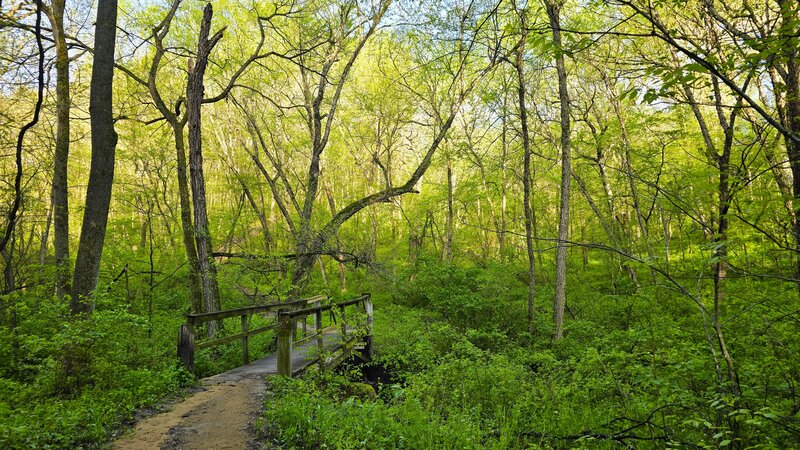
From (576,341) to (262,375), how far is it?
771cm

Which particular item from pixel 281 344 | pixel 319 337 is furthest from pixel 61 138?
pixel 319 337

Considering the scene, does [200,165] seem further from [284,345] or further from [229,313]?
[284,345]

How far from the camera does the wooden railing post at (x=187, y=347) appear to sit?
7.12 meters

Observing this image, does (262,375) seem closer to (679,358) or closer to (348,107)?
(679,358)

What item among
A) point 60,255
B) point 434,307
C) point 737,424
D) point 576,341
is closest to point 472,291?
point 434,307

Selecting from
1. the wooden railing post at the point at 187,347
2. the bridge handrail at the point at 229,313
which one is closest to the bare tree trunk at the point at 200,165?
the bridge handrail at the point at 229,313

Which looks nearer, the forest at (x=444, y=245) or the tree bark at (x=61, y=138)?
the forest at (x=444, y=245)

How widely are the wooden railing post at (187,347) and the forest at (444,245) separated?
6.6 inches

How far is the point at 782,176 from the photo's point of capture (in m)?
7.64

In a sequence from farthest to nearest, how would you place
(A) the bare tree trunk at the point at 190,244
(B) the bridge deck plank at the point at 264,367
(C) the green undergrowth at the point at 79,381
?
(A) the bare tree trunk at the point at 190,244
(B) the bridge deck plank at the point at 264,367
(C) the green undergrowth at the point at 79,381

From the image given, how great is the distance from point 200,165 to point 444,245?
14945 mm

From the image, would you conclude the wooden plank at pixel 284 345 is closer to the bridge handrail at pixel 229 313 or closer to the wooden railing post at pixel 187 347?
the bridge handrail at pixel 229 313

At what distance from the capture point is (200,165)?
9.95 metres

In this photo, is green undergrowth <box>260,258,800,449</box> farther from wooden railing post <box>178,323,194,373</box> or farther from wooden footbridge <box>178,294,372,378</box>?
wooden railing post <box>178,323,194,373</box>
